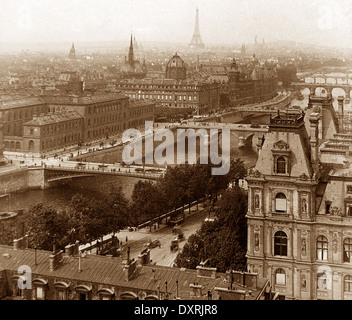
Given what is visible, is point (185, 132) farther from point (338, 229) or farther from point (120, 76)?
point (338, 229)

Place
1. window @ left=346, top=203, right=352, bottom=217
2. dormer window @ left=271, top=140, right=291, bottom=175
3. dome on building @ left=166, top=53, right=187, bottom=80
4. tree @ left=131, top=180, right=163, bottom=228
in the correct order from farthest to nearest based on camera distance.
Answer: dome on building @ left=166, top=53, right=187, bottom=80
tree @ left=131, top=180, right=163, bottom=228
dormer window @ left=271, top=140, right=291, bottom=175
window @ left=346, top=203, right=352, bottom=217

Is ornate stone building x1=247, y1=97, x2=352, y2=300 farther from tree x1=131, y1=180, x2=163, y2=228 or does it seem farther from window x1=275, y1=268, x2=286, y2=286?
tree x1=131, y1=180, x2=163, y2=228

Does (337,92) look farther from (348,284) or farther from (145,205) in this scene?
(348,284)

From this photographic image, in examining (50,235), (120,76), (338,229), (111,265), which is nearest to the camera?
(111,265)

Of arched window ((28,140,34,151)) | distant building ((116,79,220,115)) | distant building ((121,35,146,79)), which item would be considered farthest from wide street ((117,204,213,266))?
distant building ((121,35,146,79))

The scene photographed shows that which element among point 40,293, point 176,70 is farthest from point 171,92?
point 40,293

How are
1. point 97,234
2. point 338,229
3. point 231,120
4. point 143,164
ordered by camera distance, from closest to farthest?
point 338,229, point 97,234, point 143,164, point 231,120
